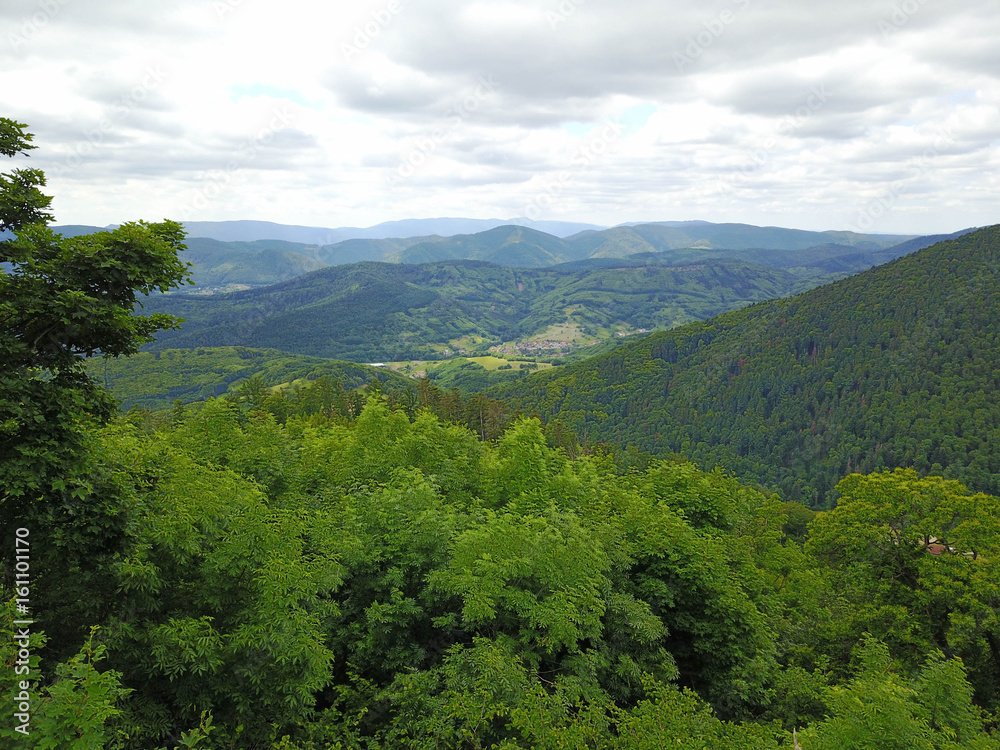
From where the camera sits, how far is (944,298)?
196 m

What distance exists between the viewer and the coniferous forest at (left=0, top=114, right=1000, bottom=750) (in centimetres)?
1123

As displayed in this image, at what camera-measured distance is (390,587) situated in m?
19.2

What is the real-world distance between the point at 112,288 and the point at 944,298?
25956 cm

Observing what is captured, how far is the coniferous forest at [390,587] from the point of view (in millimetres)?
11234

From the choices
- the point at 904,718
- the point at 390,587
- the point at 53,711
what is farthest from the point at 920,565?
the point at 53,711

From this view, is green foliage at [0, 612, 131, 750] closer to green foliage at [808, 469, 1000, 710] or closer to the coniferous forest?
the coniferous forest

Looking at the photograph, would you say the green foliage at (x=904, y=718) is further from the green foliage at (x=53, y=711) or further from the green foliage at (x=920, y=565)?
the green foliage at (x=53, y=711)

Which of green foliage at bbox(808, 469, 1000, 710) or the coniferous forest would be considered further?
green foliage at bbox(808, 469, 1000, 710)

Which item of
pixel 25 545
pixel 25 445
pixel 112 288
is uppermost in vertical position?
pixel 112 288

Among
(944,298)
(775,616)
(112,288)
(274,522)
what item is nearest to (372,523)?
(274,522)

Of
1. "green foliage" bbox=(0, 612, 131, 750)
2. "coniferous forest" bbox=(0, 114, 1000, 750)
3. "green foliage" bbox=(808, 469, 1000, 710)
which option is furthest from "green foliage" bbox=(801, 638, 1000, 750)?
"green foliage" bbox=(0, 612, 131, 750)

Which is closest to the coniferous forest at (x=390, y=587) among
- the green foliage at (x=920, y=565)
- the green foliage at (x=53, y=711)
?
the green foliage at (x=53, y=711)

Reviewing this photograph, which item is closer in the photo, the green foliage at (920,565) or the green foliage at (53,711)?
the green foliage at (53,711)

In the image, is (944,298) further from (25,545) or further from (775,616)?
(25,545)
